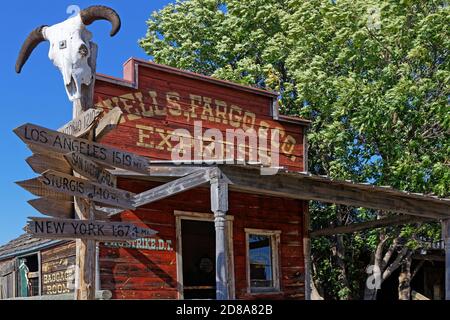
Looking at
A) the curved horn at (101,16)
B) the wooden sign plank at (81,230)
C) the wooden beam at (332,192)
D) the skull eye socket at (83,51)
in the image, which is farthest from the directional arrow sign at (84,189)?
the wooden beam at (332,192)

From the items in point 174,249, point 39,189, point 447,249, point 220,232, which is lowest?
point 447,249

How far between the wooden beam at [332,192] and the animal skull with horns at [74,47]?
331 cm

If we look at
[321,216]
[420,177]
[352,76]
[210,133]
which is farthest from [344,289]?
[210,133]

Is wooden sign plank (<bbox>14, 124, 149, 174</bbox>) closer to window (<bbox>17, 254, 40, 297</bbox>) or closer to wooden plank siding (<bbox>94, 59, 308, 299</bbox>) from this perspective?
wooden plank siding (<bbox>94, 59, 308, 299</bbox>)

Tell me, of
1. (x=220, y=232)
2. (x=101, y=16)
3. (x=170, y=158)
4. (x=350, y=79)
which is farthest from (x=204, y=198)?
(x=101, y=16)

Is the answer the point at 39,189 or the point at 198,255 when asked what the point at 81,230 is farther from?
the point at 198,255

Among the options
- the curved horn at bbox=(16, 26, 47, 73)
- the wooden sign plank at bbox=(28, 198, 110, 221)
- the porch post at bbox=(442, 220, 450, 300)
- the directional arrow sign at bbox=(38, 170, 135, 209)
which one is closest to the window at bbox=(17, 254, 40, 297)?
the curved horn at bbox=(16, 26, 47, 73)

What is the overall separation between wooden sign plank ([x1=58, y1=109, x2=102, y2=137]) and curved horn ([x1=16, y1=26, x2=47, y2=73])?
1257 mm

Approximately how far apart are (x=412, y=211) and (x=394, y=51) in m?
5.47

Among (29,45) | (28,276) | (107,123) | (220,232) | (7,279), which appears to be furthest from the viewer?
(7,279)

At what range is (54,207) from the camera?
5.23 m

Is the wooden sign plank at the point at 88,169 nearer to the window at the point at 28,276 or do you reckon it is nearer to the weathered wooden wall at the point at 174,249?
the weathered wooden wall at the point at 174,249

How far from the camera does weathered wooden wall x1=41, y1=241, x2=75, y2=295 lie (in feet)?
37.1

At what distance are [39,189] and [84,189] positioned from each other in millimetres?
383
